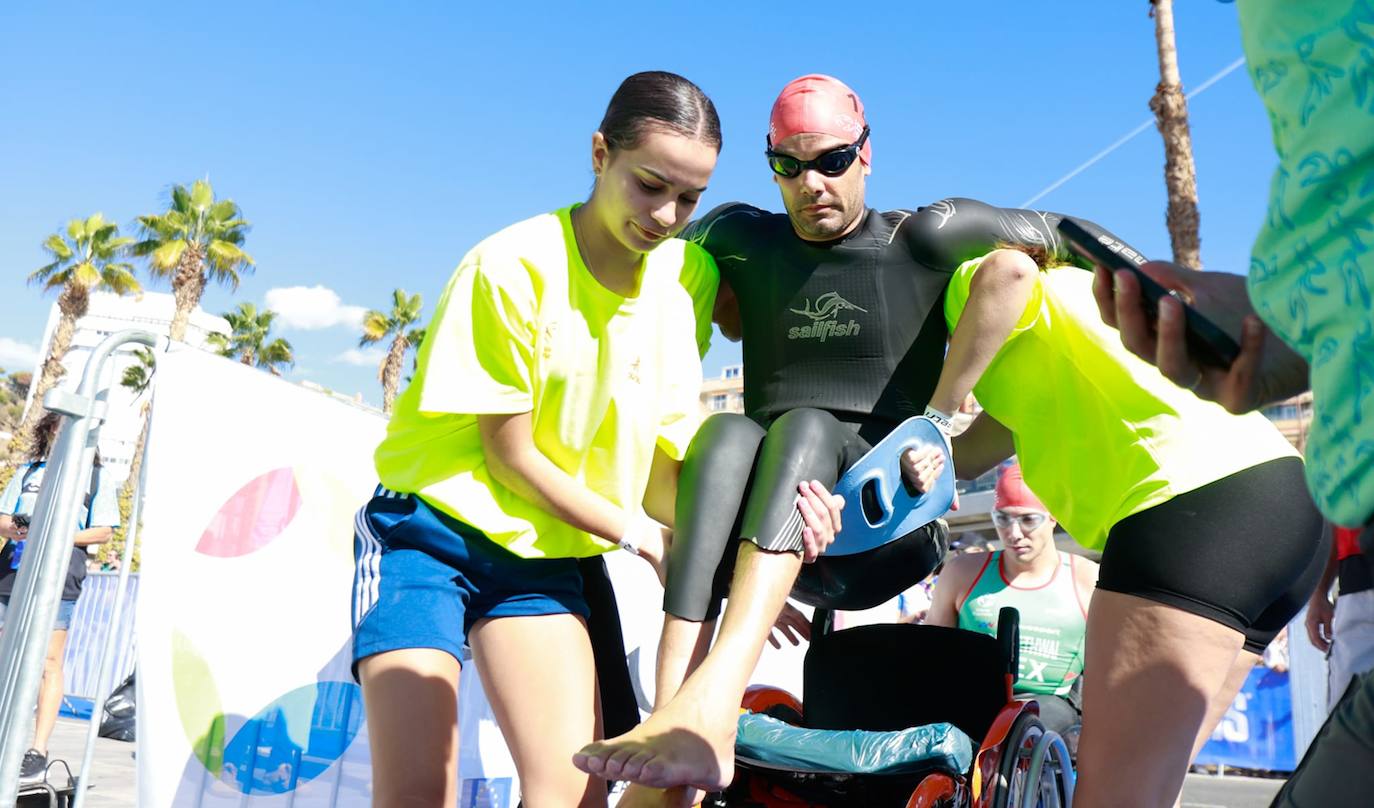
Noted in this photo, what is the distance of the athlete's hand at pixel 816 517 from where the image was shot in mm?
2553

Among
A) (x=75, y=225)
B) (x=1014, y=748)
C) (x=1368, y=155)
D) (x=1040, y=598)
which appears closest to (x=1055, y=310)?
(x=1014, y=748)

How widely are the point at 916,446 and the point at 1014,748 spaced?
103cm

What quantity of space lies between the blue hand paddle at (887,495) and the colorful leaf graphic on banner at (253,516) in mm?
2919

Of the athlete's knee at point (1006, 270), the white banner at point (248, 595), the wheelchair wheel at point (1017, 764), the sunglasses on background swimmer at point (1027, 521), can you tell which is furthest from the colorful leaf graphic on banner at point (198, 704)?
the sunglasses on background swimmer at point (1027, 521)

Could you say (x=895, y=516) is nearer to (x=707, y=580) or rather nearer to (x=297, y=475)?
(x=707, y=580)

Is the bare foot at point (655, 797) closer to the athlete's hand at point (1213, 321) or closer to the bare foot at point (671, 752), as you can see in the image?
the bare foot at point (671, 752)

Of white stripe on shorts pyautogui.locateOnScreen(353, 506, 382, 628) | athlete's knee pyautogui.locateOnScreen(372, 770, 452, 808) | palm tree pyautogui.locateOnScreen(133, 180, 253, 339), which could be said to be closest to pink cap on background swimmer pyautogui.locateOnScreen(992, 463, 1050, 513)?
white stripe on shorts pyautogui.locateOnScreen(353, 506, 382, 628)

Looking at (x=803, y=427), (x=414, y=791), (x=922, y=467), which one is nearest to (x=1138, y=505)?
(x=922, y=467)

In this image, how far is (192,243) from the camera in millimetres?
31250

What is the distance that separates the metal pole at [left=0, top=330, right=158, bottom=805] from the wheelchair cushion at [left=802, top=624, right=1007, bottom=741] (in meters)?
2.56

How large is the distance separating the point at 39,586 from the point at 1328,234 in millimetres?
3844

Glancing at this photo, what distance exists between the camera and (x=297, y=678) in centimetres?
479

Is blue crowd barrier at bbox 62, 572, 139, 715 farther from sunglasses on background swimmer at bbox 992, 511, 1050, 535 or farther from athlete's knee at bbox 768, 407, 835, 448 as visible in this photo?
athlete's knee at bbox 768, 407, 835, 448

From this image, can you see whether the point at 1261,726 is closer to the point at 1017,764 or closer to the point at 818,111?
the point at 1017,764
